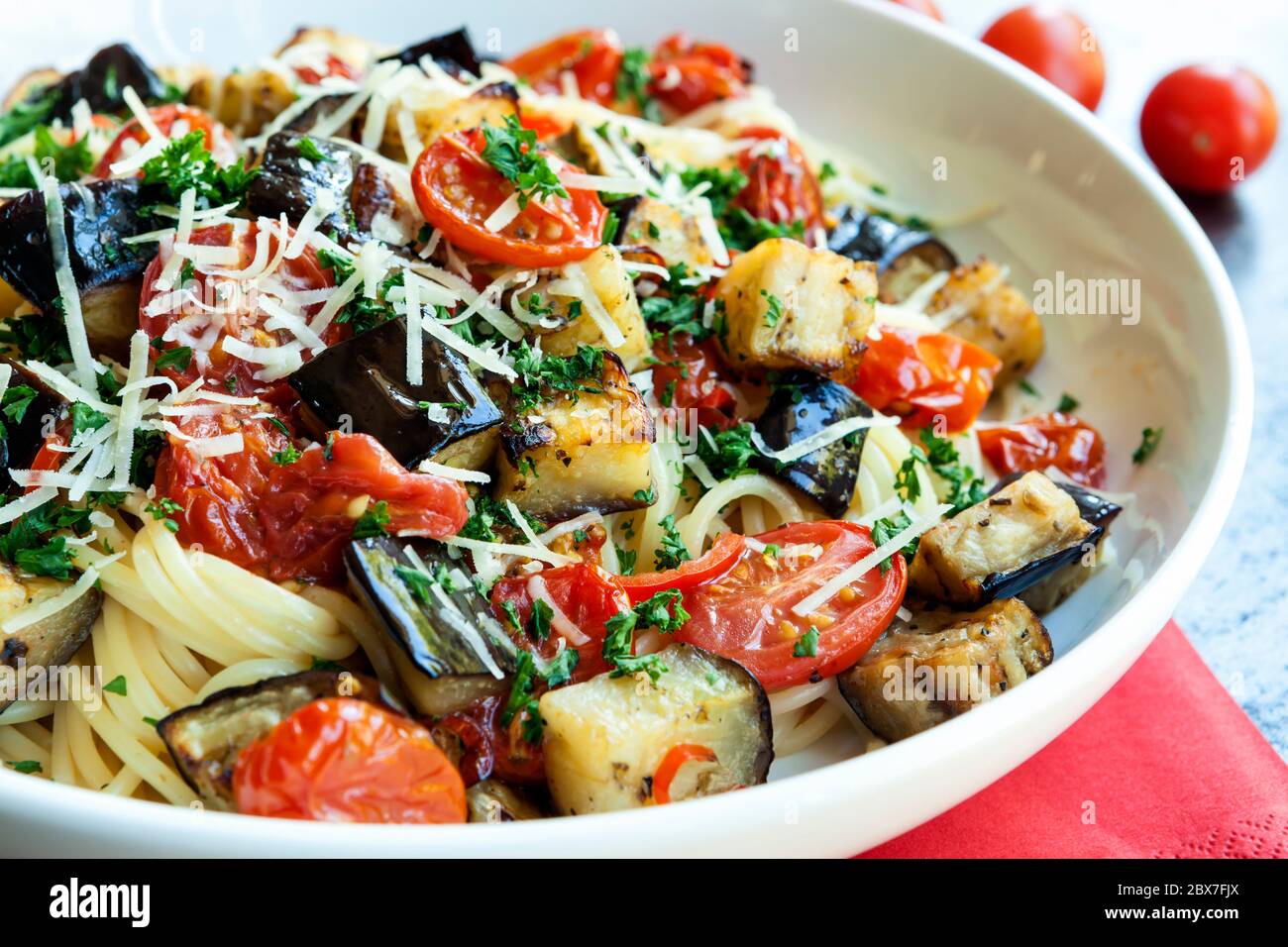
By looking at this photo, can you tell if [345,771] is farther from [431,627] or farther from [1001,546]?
[1001,546]

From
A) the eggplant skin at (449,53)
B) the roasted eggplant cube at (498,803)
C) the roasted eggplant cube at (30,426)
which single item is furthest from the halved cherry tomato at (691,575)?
the eggplant skin at (449,53)

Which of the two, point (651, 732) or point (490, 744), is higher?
point (651, 732)

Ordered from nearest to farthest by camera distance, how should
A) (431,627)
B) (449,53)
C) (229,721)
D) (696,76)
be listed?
(229,721)
(431,627)
(449,53)
(696,76)

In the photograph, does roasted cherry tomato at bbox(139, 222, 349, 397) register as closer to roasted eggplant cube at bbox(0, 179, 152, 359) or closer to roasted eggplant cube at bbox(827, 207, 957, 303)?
roasted eggplant cube at bbox(0, 179, 152, 359)

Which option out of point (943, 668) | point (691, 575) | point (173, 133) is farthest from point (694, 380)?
point (173, 133)
